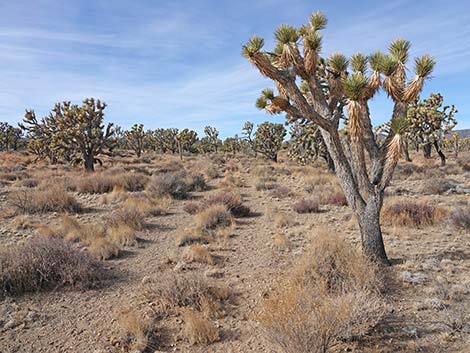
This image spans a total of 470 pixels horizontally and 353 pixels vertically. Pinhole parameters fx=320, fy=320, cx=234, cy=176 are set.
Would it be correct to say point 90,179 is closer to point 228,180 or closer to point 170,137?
point 228,180

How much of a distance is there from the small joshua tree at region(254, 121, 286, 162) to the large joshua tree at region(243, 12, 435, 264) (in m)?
25.6

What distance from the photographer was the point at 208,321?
4.41 m

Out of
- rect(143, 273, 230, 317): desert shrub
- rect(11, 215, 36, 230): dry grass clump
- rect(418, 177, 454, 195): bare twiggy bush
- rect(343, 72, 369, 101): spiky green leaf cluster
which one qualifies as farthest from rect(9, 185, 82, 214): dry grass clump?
A: rect(418, 177, 454, 195): bare twiggy bush

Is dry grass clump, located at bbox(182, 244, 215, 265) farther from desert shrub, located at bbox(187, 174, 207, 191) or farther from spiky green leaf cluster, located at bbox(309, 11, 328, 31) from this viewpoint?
desert shrub, located at bbox(187, 174, 207, 191)

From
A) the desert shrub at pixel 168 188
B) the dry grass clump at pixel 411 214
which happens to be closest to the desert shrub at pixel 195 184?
the desert shrub at pixel 168 188

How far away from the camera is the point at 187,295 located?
4977mm

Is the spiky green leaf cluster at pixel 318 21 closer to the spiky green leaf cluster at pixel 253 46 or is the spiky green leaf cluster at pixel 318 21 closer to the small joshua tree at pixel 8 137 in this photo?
the spiky green leaf cluster at pixel 253 46

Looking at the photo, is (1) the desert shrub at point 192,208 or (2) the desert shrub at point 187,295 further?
(1) the desert shrub at point 192,208

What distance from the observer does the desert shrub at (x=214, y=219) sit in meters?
9.41

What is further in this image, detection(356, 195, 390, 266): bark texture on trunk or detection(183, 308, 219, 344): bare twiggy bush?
detection(356, 195, 390, 266): bark texture on trunk

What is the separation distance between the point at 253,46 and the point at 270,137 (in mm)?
26808

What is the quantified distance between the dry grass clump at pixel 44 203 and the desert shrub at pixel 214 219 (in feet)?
15.7

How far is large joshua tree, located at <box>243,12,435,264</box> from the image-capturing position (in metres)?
5.85

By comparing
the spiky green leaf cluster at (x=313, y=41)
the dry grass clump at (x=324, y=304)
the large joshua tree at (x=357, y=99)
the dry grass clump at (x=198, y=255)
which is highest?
the spiky green leaf cluster at (x=313, y=41)
